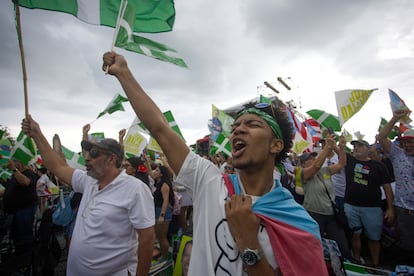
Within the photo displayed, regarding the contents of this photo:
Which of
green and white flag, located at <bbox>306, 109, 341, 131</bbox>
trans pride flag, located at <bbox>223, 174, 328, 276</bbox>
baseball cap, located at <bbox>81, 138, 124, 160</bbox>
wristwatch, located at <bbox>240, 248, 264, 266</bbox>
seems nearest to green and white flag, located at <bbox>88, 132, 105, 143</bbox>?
baseball cap, located at <bbox>81, 138, 124, 160</bbox>

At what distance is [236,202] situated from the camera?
4.13ft

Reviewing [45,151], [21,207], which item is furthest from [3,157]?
[45,151]

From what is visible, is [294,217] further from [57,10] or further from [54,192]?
[54,192]

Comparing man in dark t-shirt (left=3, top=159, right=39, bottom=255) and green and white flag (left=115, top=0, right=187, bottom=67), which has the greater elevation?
green and white flag (left=115, top=0, right=187, bottom=67)

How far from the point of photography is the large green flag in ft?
6.91

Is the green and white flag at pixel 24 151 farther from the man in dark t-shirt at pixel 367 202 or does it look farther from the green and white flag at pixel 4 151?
the man in dark t-shirt at pixel 367 202

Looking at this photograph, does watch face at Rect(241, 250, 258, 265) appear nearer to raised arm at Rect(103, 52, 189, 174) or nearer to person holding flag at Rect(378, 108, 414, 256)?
raised arm at Rect(103, 52, 189, 174)

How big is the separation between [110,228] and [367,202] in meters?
4.68

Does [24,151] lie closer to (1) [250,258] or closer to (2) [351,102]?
(1) [250,258]

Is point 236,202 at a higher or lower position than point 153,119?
lower

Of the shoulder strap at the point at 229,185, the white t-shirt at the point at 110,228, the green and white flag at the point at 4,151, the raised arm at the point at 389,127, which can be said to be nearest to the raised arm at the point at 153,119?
the shoulder strap at the point at 229,185

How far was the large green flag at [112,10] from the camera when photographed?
2.11 m

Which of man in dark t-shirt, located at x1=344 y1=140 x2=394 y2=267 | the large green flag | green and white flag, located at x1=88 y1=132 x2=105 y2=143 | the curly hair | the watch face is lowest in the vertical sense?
man in dark t-shirt, located at x1=344 y1=140 x2=394 y2=267

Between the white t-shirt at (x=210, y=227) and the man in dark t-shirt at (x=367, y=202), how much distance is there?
427 centimetres
